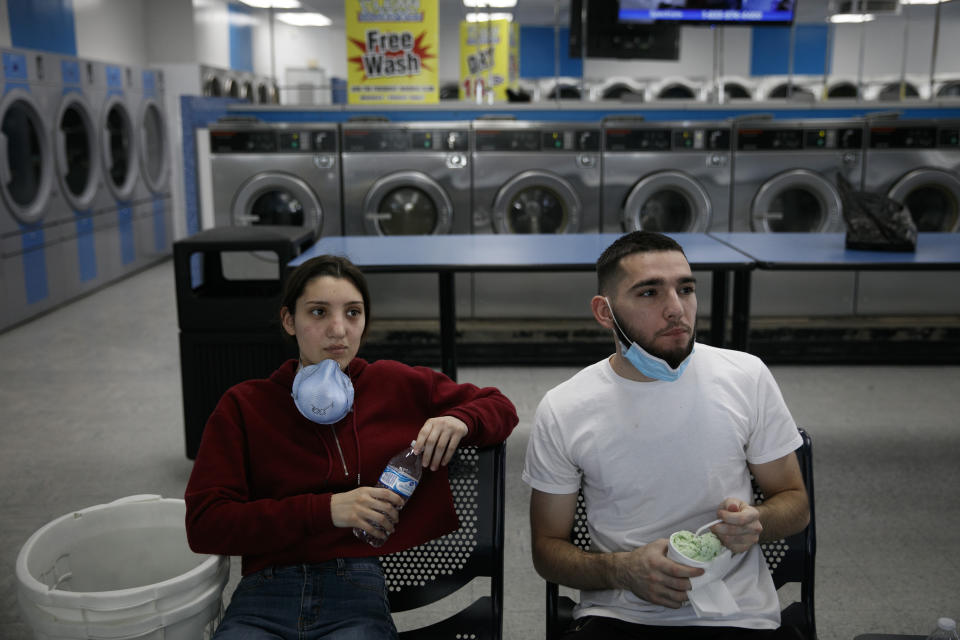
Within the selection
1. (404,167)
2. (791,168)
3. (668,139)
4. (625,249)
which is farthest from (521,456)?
(791,168)

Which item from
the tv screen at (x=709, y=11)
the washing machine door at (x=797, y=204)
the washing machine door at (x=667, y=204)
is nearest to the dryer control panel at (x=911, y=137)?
A: the washing machine door at (x=797, y=204)

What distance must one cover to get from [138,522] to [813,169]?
484 centimetres

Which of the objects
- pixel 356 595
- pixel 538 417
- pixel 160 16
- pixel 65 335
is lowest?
pixel 65 335

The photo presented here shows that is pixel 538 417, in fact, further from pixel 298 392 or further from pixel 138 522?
pixel 138 522

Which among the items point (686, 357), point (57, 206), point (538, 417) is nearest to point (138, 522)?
point (538, 417)

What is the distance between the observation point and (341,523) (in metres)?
1.46

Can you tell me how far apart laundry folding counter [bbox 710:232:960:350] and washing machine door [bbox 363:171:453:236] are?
6.67ft

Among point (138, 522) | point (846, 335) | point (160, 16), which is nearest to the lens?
point (138, 522)

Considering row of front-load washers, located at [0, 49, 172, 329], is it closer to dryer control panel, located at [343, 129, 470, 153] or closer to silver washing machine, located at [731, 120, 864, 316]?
dryer control panel, located at [343, 129, 470, 153]

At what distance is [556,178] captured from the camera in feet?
17.6

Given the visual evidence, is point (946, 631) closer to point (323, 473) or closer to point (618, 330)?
point (618, 330)

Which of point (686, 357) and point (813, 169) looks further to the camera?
point (813, 169)

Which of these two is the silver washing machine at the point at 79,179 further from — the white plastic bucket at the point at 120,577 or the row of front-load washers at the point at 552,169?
the white plastic bucket at the point at 120,577

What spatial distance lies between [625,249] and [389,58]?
5.31 m
